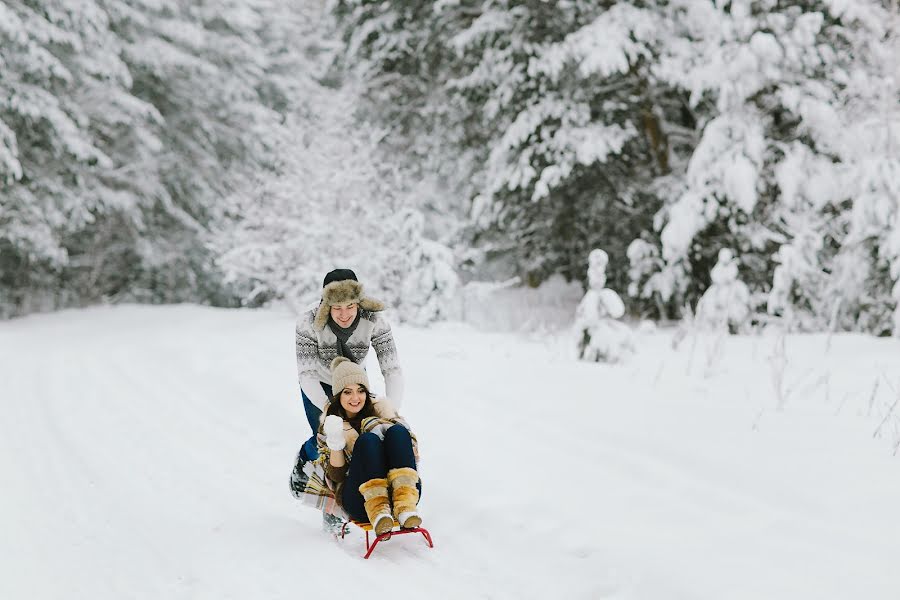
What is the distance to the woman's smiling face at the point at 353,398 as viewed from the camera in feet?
12.9

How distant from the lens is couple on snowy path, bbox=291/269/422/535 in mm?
3775

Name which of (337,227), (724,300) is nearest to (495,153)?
(337,227)

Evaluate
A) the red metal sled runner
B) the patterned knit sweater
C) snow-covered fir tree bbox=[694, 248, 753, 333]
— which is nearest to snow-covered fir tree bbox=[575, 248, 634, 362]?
snow-covered fir tree bbox=[694, 248, 753, 333]

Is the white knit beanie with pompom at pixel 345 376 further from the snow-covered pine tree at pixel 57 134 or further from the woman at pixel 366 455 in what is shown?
the snow-covered pine tree at pixel 57 134

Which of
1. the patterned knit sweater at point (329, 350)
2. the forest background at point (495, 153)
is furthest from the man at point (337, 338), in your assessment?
the forest background at point (495, 153)

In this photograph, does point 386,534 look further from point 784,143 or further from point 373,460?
point 784,143

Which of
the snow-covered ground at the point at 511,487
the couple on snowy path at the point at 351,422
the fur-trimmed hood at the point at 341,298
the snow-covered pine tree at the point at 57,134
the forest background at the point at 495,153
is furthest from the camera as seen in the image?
the snow-covered pine tree at the point at 57,134

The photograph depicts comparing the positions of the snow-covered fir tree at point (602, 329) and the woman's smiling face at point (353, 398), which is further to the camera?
the snow-covered fir tree at point (602, 329)

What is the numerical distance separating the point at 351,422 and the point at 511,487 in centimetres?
113

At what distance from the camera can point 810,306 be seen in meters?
10.8

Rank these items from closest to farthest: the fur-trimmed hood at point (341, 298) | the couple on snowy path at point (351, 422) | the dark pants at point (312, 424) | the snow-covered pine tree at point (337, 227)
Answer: the couple on snowy path at point (351, 422)
the fur-trimmed hood at point (341, 298)
the dark pants at point (312, 424)
the snow-covered pine tree at point (337, 227)

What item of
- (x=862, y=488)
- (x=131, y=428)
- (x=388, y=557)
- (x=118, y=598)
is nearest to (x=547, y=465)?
(x=388, y=557)

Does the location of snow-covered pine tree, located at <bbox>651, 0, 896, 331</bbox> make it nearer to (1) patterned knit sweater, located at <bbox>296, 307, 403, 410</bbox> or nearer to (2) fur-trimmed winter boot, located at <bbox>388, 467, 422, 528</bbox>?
(1) patterned knit sweater, located at <bbox>296, 307, 403, 410</bbox>

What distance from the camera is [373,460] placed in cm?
380
